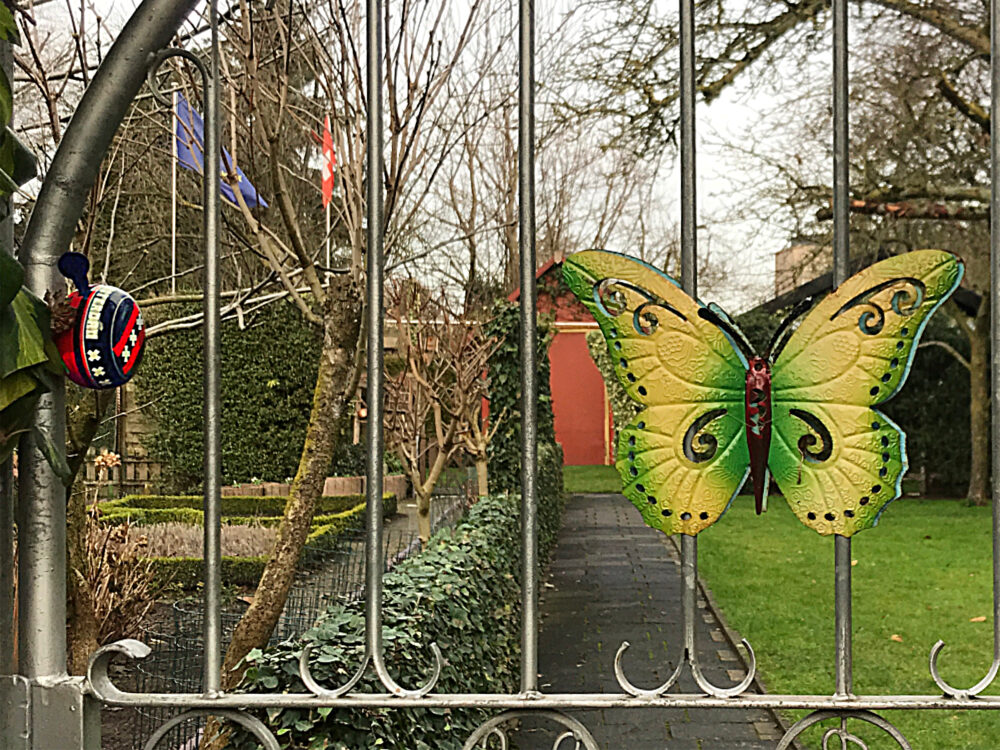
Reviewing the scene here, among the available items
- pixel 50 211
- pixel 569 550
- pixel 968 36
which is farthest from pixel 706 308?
pixel 968 36

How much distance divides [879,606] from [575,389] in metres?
13.9

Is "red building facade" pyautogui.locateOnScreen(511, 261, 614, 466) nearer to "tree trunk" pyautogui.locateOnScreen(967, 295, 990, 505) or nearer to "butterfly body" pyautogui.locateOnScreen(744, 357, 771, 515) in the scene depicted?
"tree trunk" pyautogui.locateOnScreen(967, 295, 990, 505)

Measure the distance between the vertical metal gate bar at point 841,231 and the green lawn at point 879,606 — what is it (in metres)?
3.99

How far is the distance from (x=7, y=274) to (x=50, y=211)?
0.15 metres

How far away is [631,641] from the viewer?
281 inches

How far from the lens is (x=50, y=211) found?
1.49 m

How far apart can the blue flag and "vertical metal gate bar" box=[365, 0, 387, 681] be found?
1829mm

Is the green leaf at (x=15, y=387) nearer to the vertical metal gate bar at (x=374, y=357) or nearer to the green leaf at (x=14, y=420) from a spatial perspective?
the green leaf at (x=14, y=420)

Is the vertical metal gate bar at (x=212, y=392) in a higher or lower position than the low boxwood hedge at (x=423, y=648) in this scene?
higher

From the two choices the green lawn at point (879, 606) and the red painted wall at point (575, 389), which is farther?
the red painted wall at point (575, 389)

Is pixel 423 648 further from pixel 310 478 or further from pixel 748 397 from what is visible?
pixel 748 397

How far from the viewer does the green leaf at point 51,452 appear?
4.69ft

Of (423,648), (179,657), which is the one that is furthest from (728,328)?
(179,657)

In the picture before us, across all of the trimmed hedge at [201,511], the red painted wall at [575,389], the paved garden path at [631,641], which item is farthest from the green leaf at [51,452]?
the red painted wall at [575,389]
